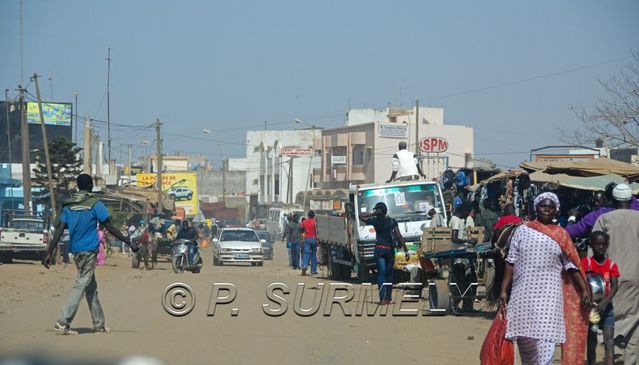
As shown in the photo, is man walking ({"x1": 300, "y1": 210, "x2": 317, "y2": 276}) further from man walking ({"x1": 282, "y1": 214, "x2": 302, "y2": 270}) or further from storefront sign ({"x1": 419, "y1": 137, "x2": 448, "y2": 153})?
storefront sign ({"x1": 419, "y1": 137, "x2": 448, "y2": 153})

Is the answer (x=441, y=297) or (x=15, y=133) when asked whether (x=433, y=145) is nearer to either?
(x=15, y=133)

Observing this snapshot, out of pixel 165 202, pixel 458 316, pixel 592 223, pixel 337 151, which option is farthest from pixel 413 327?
pixel 337 151

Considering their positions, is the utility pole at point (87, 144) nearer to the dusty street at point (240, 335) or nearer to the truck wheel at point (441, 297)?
the dusty street at point (240, 335)

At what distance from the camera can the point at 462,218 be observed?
60.8 ft

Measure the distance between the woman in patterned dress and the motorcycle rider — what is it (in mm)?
21560

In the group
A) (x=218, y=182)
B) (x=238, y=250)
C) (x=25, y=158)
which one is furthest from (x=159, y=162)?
(x=218, y=182)

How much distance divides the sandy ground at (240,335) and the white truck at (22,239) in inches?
725

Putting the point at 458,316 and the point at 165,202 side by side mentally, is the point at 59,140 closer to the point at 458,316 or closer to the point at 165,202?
the point at 165,202

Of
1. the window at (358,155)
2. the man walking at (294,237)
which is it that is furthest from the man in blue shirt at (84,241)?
the window at (358,155)

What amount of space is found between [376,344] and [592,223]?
2926 mm

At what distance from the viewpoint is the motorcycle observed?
93.2 ft

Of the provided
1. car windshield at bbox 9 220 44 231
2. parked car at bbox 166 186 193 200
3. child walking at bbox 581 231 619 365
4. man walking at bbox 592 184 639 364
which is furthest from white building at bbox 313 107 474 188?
child walking at bbox 581 231 619 365

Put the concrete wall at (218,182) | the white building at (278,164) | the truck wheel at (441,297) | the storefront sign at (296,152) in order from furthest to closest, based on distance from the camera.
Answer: the concrete wall at (218,182) → the white building at (278,164) → the storefront sign at (296,152) → the truck wheel at (441,297)

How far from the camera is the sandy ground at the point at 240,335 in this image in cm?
976
